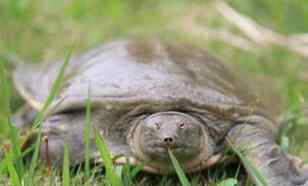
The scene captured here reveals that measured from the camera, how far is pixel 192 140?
207cm

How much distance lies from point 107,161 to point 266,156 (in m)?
0.59

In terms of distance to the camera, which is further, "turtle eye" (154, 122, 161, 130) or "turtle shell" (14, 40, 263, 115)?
"turtle shell" (14, 40, 263, 115)

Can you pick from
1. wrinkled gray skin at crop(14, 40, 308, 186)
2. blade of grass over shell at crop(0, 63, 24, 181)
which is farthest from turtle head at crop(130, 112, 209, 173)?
blade of grass over shell at crop(0, 63, 24, 181)

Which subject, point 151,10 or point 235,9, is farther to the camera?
point 151,10

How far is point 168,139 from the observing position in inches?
77.5

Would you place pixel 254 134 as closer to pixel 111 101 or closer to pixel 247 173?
pixel 247 173

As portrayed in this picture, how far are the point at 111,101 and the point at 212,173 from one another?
16.3 inches

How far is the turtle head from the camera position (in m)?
2.00

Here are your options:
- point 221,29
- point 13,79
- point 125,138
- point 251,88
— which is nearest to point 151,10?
point 221,29

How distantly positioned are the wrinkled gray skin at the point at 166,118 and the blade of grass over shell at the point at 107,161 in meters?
0.22

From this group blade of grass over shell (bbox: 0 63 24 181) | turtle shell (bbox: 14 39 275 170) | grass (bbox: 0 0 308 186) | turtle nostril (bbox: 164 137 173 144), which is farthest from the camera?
grass (bbox: 0 0 308 186)

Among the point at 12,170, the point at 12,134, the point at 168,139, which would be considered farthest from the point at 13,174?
the point at 168,139

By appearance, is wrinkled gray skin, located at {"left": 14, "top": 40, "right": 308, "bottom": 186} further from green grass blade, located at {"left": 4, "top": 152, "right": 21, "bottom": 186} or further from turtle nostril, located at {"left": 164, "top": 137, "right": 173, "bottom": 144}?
green grass blade, located at {"left": 4, "top": 152, "right": 21, "bottom": 186}

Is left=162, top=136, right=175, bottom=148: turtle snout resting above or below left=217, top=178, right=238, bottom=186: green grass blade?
above
